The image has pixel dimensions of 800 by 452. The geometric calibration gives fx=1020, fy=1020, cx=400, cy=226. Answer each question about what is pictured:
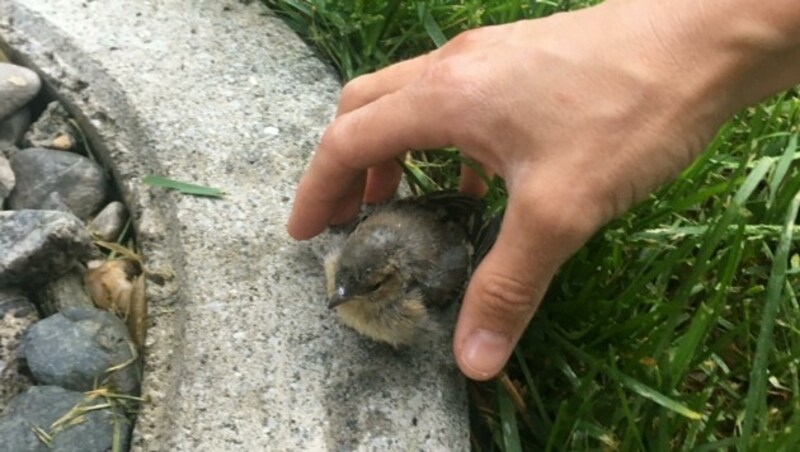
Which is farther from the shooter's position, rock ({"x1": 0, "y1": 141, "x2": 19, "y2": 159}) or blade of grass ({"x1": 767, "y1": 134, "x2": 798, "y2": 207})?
blade of grass ({"x1": 767, "y1": 134, "x2": 798, "y2": 207})

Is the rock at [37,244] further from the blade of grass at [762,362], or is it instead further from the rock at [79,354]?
the blade of grass at [762,362]

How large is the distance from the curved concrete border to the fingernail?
0.17 meters

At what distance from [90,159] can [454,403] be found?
45.4 inches

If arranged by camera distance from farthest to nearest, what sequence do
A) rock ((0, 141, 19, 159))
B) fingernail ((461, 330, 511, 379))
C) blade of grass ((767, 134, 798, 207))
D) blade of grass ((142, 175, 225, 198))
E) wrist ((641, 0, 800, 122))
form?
blade of grass ((767, 134, 798, 207)) < rock ((0, 141, 19, 159)) < blade of grass ((142, 175, 225, 198)) < fingernail ((461, 330, 511, 379)) < wrist ((641, 0, 800, 122))

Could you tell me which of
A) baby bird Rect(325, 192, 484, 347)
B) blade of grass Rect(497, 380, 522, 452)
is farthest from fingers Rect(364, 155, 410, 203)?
blade of grass Rect(497, 380, 522, 452)

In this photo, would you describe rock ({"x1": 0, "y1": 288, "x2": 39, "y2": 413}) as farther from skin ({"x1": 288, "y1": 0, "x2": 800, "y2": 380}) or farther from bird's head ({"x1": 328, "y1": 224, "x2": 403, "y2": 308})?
skin ({"x1": 288, "y1": 0, "x2": 800, "y2": 380})

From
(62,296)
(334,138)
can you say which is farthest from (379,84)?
(62,296)

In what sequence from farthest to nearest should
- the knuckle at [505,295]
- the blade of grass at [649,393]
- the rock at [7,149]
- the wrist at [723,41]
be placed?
the rock at [7,149]
the blade of grass at [649,393]
the knuckle at [505,295]
the wrist at [723,41]

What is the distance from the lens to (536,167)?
1.92 m

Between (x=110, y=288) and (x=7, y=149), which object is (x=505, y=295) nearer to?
(x=110, y=288)

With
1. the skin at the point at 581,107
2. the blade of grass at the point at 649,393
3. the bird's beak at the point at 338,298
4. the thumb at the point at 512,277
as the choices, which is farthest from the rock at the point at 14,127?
the blade of grass at the point at 649,393

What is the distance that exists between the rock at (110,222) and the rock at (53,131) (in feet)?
0.75

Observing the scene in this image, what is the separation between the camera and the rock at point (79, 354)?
221 centimetres

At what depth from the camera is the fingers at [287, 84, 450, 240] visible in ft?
6.80
